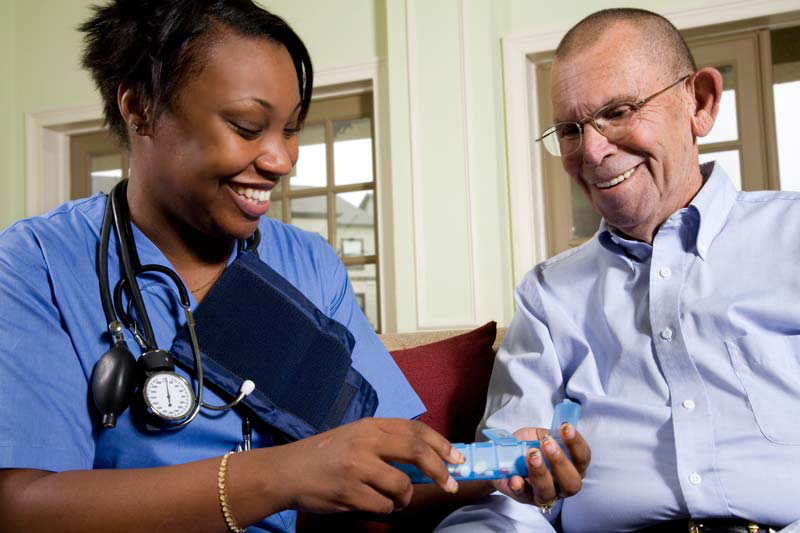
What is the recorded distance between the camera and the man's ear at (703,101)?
1513 millimetres

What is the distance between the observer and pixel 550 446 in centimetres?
103

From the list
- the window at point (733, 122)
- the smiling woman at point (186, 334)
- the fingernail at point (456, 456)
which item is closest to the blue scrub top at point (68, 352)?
the smiling woman at point (186, 334)

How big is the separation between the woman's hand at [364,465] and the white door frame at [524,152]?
3032mm

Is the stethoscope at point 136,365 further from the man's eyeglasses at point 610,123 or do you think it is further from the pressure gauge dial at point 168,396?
the man's eyeglasses at point 610,123

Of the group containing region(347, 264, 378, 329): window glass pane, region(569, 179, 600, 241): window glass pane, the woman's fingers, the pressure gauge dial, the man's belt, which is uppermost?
region(569, 179, 600, 241): window glass pane

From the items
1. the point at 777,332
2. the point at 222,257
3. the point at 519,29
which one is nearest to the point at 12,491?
the point at 222,257

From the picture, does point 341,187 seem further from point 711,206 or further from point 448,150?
point 711,206

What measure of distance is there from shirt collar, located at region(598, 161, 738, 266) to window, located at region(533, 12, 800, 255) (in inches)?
98.0

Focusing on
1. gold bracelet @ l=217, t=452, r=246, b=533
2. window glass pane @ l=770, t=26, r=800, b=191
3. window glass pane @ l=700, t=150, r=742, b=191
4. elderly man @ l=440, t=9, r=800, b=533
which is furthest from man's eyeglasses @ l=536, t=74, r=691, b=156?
window glass pane @ l=770, t=26, r=800, b=191

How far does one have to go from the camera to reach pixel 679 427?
4.30 feet

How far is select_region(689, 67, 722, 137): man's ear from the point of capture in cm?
151

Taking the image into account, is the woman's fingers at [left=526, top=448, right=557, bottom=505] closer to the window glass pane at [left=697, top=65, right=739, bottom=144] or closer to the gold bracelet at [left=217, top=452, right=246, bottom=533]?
the gold bracelet at [left=217, top=452, right=246, bottom=533]

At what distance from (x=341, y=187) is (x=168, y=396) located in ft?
11.8

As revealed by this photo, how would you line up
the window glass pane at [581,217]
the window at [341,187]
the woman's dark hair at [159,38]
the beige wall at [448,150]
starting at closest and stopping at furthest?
the woman's dark hair at [159,38] < the beige wall at [448,150] < the window glass pane at [581,217] < the window at [341,187]
